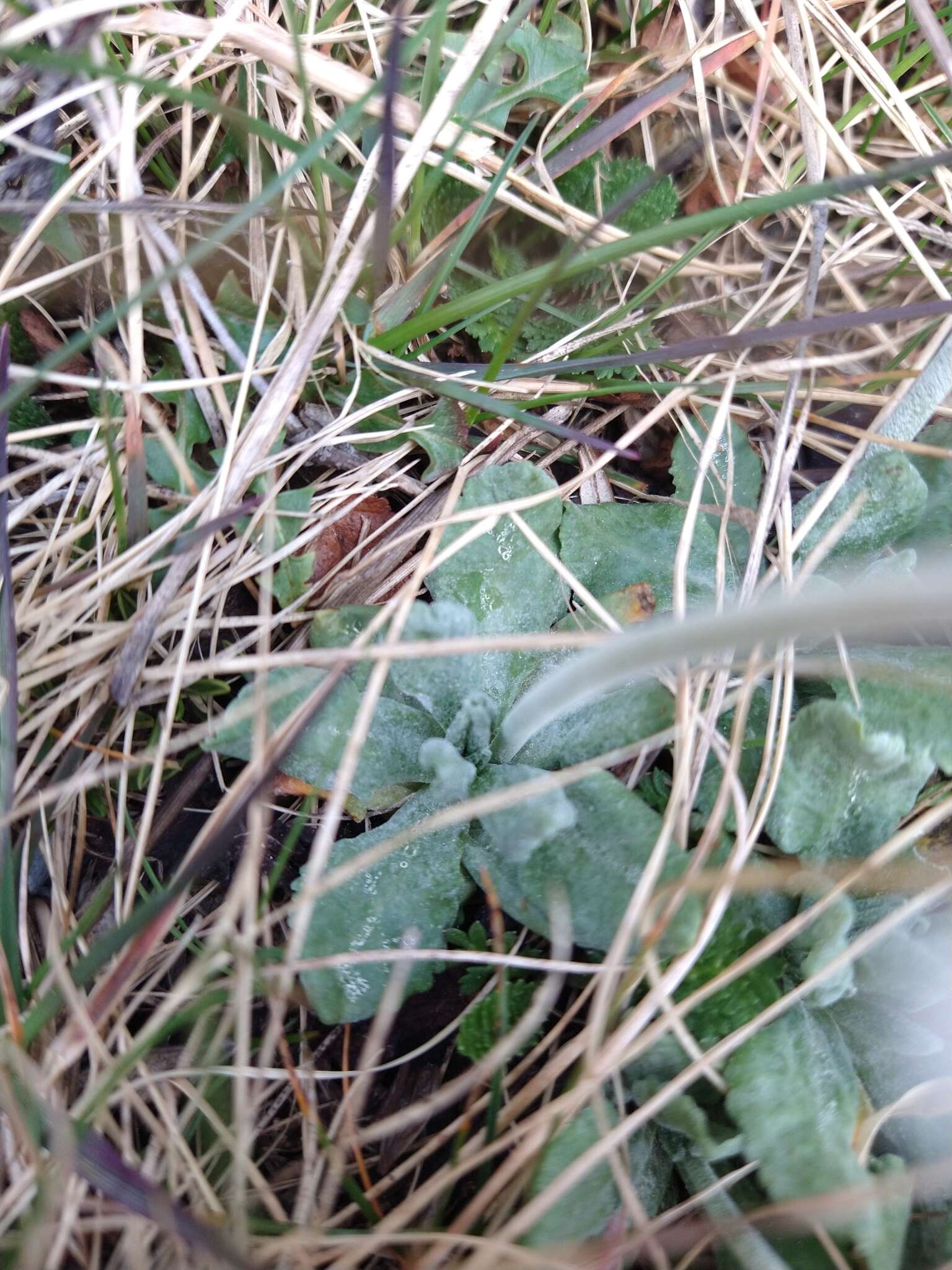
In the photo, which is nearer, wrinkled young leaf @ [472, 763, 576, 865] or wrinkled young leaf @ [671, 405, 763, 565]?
wrinkled young leaf @ [472, 763, 576, 865]

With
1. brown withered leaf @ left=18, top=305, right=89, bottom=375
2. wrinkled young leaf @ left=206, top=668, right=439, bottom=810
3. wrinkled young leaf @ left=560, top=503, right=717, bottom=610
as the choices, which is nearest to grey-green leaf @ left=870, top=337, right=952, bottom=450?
wrinkled young leaf @ left=560, top=503, right=717, bottom=610

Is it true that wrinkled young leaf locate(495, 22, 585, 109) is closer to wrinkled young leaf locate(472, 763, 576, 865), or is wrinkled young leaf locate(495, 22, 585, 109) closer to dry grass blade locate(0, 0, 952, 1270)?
dry grass blade locate(0, 0, 952, 1270)

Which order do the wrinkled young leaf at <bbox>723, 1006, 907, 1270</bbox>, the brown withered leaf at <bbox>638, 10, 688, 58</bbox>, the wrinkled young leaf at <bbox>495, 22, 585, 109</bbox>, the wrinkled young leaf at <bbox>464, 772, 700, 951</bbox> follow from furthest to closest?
the brown withered leaf at <bbox>638, 10, 688, 58</bbox>, the wrinkled young leaf at <bbox>495, 22, 585, 109</bbox>, the wrinkled young leaf at <bbox>464, 772, 700, 951</bbox>, the wrinkled young leaf at <bbox>723, 1006, 907, 1270</bbox>

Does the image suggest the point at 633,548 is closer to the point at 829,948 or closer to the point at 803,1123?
the point at 829,948

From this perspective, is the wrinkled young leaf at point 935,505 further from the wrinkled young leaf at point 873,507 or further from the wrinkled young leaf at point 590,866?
the wrinkled young leaf at point 590,866

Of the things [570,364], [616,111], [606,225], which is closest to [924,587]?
[570,364]

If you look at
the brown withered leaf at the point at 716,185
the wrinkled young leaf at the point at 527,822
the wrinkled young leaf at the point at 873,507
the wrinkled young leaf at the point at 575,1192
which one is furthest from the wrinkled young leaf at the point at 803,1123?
the brown withered leaf at the point at 716,185
